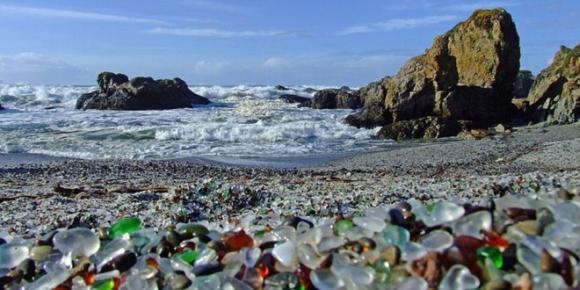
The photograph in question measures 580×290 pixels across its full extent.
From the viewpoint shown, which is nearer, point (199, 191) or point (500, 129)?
point (199, 191)

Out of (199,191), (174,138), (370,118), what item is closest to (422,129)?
(370,118)

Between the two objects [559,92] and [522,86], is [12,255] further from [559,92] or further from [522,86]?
[522,86]

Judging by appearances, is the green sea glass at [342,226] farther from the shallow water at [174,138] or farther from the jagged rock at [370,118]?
the jagged rock at [370,118]

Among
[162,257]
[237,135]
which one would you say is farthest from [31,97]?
[162,257]

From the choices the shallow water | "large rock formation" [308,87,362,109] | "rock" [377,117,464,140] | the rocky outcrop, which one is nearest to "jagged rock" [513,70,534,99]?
"large rock formation" [308,87,362,109]

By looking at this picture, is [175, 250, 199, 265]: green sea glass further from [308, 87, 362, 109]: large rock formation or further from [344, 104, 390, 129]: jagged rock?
[308, 87, 362, 109]: large rock formation

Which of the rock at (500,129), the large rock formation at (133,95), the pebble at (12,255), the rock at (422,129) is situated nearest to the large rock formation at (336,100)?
the large rock formation at (133,95)

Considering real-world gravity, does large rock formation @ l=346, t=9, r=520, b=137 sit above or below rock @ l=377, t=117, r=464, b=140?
above
